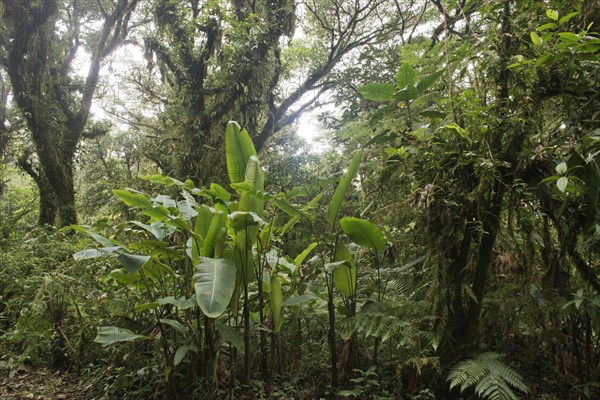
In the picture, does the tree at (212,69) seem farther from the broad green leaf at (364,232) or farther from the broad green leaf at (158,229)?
the broad green leaf at (364,232)

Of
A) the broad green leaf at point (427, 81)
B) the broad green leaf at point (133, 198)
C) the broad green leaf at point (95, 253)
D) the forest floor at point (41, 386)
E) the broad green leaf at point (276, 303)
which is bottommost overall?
the forest floor at point (41, 386)

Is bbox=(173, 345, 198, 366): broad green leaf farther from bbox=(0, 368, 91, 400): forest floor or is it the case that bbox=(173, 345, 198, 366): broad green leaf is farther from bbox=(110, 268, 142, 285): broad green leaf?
bbox=(0, 368, 91, 400): forest floor

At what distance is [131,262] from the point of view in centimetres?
212

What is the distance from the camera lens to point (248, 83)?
782cm

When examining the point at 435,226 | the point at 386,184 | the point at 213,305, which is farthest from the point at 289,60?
the point at 213,305

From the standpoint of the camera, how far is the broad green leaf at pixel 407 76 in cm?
247

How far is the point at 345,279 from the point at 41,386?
265 cm

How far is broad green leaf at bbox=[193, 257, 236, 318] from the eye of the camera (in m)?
1.95

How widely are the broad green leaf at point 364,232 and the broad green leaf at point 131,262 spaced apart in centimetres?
125

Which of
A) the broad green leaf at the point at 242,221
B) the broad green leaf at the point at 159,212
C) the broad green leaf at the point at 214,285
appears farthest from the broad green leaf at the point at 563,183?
the broad green leaf at the point at 159,212

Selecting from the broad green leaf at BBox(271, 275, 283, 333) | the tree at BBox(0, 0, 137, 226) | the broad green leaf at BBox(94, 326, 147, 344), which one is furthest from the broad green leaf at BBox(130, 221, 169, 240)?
the tree at BBox(0, 0, 137, 226)

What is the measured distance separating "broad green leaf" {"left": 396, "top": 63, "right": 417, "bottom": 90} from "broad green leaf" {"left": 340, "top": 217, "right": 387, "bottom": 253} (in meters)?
0.93

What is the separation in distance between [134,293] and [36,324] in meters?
0.89

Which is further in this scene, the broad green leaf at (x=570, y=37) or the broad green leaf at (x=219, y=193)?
the broad green leaf at (x=219, y=193)
